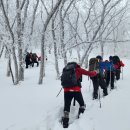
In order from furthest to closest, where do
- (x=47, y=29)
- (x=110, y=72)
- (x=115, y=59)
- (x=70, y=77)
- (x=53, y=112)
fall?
(x=47, y=29), (x=115, y=59), (x=110, y=72), (x=53, y=112), (x=70, y=77)

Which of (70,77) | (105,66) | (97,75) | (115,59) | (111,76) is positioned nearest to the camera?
(70,77)

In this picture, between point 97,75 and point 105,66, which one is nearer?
point 97,75

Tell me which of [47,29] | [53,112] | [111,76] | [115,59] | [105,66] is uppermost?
[47,29]

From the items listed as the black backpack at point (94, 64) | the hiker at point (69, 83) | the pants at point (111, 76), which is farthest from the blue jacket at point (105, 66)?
the hiker at point (69, 83)

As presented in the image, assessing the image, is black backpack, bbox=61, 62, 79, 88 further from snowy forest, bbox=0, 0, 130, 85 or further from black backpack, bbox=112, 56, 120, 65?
black backpack, bbox=112, 56, 120, 65

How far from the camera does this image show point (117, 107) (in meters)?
10.2

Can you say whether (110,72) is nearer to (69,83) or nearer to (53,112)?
(53,112)

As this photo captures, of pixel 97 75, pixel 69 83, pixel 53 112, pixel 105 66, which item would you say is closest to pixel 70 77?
pixel 69 83

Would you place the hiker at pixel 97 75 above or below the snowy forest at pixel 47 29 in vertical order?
below

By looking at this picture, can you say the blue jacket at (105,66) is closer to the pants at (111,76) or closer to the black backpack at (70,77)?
→ the pants at (111,76)

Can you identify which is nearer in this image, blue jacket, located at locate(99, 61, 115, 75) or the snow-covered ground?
the snow-covered ground

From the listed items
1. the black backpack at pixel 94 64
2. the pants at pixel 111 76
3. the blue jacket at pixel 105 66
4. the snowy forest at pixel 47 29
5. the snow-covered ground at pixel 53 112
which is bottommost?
the snow-covered ground at pixel 53 112

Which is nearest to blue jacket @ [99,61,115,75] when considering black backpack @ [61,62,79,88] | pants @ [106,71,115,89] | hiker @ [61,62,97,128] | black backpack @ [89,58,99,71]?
pants @ [106,71,115,89]

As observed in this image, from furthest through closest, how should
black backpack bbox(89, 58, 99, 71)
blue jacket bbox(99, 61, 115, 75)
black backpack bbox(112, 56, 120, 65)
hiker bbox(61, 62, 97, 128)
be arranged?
black backpack bbox(112, 56, 120, 65) < blue jacket bbox(99, 61, 115, 75) < black backpack bbox(89, 58, 99, 71) < hiker bbox(61, 62, 97, 128)
